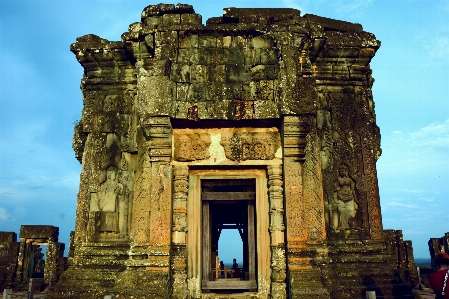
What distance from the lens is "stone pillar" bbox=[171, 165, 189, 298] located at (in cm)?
632

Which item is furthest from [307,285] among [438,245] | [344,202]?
[438,245]

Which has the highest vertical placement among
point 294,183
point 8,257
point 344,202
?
point 294,183

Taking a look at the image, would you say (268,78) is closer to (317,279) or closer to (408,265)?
(317,279)

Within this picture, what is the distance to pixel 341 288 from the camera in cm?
662

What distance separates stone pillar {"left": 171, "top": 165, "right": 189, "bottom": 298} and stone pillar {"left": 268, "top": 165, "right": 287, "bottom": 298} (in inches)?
55.9

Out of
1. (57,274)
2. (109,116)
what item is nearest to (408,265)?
(109,116)

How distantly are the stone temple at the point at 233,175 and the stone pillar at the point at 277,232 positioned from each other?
0.02m

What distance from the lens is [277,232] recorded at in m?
6.48

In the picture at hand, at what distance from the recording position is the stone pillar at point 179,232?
6320 mm

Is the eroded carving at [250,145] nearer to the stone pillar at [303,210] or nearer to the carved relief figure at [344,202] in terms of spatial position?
the stone pillar at [303,210]

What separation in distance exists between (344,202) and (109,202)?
4.58m

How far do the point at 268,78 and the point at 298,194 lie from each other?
202 cm

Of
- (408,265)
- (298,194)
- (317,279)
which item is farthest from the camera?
(408,265)

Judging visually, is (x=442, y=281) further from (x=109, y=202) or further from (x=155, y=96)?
(x=109, y=202)
